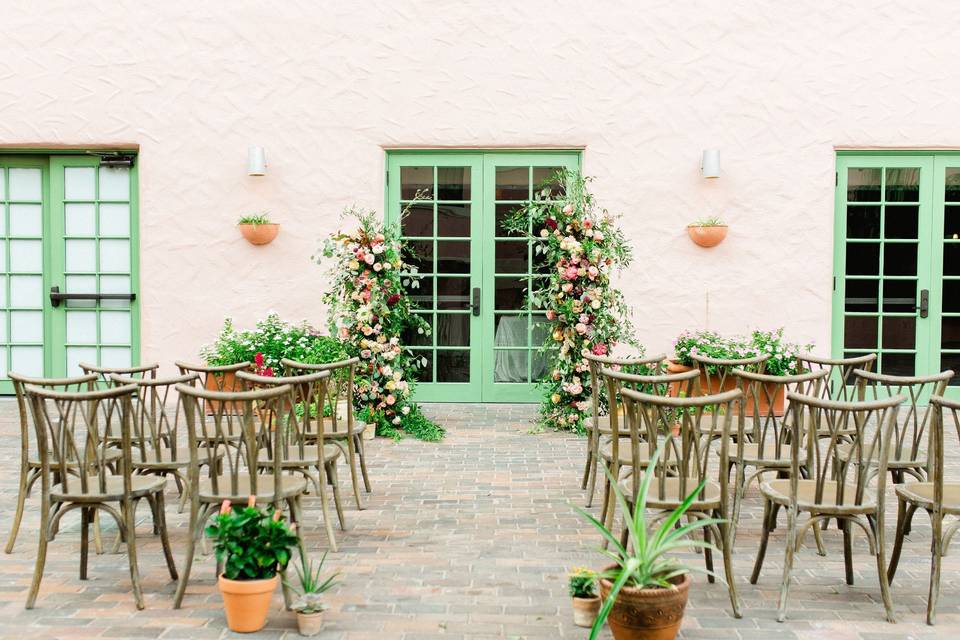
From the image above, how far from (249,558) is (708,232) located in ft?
20.1

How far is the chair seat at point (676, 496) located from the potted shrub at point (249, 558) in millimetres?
1445

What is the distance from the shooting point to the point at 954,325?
9023 mm

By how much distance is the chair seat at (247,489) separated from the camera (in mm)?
3980

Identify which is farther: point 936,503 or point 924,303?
point 924,303

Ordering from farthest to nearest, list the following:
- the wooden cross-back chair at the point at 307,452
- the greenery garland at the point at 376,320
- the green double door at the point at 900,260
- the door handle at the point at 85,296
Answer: the door handle at the point at 85,296
the green double door at the point at 900,260
the greenery garland at the point at 376,320
the wooden cross-back chair at the point at 307,452

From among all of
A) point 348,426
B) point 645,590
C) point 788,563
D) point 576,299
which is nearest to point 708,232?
point 576,299

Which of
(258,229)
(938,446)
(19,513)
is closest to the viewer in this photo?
(938,446)

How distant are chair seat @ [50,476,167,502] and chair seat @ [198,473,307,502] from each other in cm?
21

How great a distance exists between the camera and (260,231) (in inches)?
348

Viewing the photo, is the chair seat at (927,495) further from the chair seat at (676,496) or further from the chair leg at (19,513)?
the chair leg at (19,513)

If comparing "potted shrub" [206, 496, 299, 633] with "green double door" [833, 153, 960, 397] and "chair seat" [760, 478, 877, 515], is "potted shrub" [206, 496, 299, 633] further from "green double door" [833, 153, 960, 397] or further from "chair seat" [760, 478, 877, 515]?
"green double door" [833, 153, 960, 397]

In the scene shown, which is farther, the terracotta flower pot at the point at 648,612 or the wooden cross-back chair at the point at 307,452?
the wooden cross-back chair at the point at 307,452

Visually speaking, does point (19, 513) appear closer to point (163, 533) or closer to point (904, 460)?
point (163, 533)

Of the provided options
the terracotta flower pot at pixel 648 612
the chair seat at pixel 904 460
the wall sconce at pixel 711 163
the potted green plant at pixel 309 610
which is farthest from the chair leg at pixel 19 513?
the wall sconce at pixel 711 163
